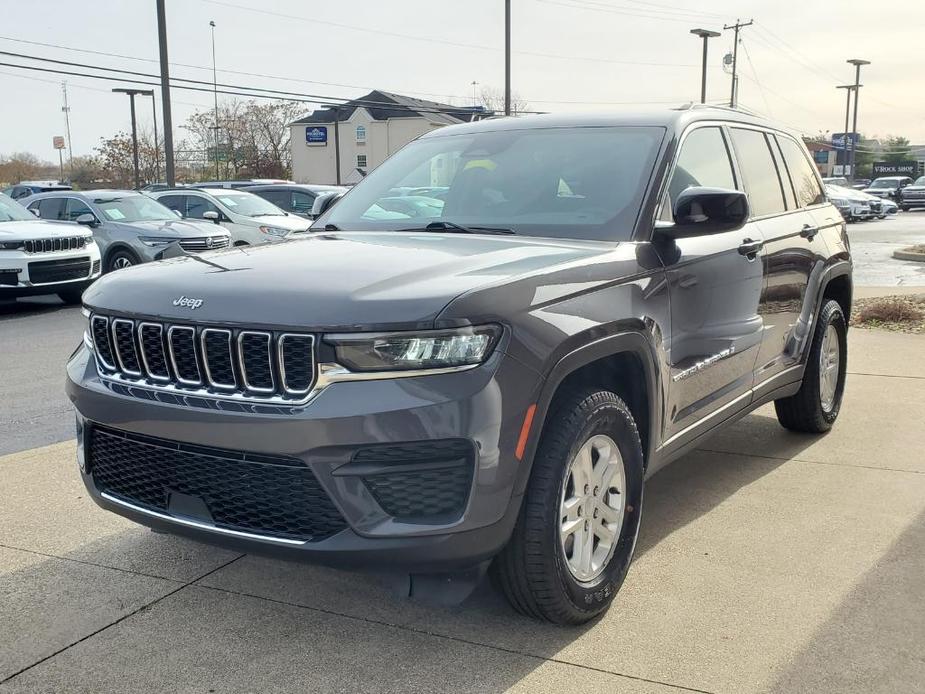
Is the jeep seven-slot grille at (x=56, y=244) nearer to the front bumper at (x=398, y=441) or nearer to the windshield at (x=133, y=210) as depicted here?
the windshield at (x=133, y=210)

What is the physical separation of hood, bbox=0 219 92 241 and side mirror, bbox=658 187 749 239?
10621mm

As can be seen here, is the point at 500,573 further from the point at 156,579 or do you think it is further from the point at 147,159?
the point at 147,159

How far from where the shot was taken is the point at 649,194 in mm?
3902

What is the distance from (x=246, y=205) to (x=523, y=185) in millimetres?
14188

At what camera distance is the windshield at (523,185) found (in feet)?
12.9

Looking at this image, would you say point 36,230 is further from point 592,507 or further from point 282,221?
point 592,507

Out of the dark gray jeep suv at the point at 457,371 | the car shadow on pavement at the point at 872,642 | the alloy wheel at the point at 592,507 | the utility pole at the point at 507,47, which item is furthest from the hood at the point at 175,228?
the utility pole at the point at 507,47

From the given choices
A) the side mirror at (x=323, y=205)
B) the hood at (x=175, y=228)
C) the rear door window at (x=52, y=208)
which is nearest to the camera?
the side mirror at (x=323, y=205)

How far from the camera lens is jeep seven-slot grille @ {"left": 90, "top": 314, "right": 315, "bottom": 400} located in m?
2.85

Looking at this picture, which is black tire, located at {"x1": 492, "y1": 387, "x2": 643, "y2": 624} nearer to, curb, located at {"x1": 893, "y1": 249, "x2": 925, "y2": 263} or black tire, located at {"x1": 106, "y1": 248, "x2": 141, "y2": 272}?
black tire, located at {"x1": 106, "y1": 248, "x2": 141, "y2": 272}

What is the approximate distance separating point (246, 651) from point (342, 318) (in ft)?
3.92

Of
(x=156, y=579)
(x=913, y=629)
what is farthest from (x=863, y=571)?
(x=156, y=579)

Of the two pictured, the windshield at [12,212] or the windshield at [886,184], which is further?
the windshield at [886,184]

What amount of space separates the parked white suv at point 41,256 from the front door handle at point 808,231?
33.2 ft
